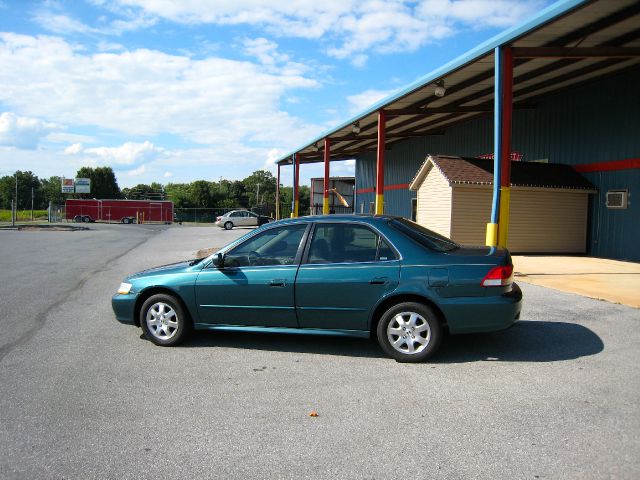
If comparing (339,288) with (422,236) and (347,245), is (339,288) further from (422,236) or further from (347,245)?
(422,236)

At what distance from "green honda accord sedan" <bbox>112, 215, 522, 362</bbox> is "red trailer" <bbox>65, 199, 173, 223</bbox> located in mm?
55713

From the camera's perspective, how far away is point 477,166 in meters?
18.3

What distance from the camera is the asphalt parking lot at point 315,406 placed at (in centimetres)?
318

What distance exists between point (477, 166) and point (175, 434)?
54.5ft

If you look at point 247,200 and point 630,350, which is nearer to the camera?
point 630,350

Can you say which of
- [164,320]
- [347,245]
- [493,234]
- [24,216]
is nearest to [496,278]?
[347,245]

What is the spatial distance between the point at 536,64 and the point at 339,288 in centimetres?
1376

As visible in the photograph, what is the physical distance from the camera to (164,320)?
5.83m

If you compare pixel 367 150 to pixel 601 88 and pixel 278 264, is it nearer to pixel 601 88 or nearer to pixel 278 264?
pixel 601 88

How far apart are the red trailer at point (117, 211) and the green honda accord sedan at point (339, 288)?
183 ft

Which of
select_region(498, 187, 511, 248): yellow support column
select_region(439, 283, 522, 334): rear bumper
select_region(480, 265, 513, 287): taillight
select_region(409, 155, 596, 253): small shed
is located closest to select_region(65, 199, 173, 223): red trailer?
select_region(409, 155, 596, 253): small shed

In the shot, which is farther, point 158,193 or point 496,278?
point 158,193

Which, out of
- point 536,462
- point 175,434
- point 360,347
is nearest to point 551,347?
point 360,347

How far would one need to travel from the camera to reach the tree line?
331 feet
